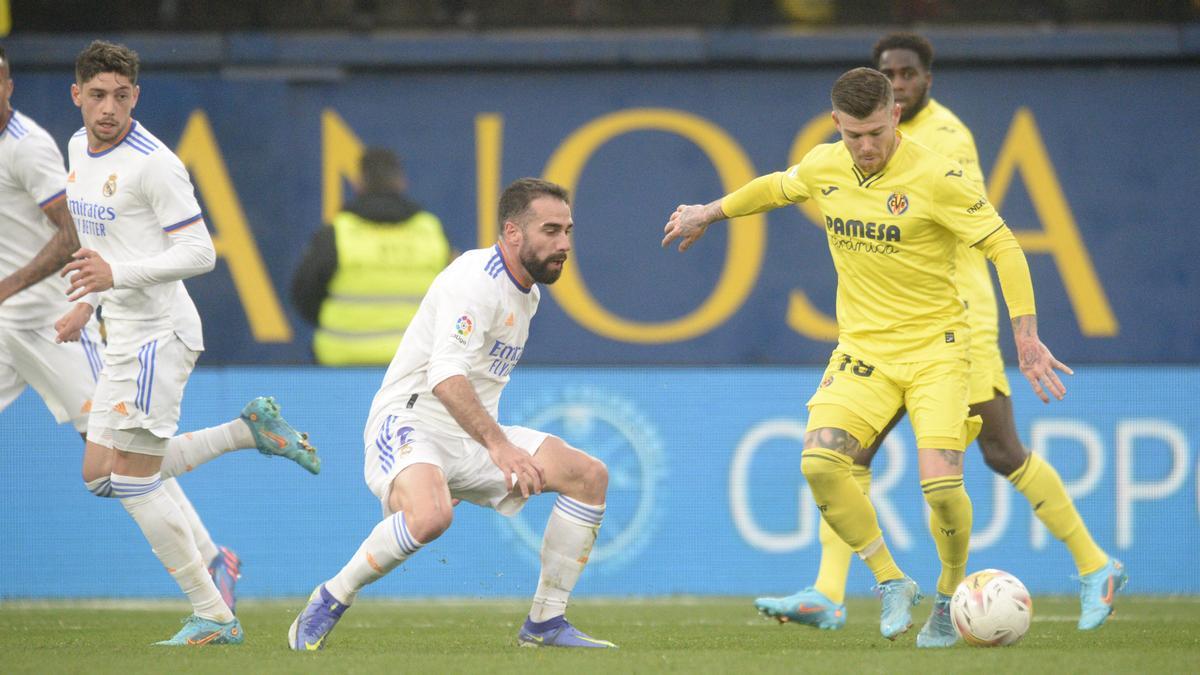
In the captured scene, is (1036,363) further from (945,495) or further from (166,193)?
(166,193)

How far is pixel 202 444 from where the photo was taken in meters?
7.75

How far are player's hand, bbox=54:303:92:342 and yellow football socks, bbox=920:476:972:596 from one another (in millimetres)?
3221

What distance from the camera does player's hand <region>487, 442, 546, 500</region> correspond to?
6.12 meters

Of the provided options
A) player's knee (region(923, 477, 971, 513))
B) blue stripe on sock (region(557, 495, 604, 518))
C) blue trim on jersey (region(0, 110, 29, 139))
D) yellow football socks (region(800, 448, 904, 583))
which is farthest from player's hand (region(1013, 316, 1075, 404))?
blue trim on jersey (region(0, 110, 29, 139))

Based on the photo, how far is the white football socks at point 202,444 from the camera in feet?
25.2

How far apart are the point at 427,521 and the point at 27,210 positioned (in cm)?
270

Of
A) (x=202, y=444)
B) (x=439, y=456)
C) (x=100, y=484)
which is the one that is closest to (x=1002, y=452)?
(x=439, y=456)

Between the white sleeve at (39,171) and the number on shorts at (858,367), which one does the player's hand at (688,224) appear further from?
the white sleeve at (39,171)

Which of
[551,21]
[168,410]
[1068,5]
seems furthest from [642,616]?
[1068,5]

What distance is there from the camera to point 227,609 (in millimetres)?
7004

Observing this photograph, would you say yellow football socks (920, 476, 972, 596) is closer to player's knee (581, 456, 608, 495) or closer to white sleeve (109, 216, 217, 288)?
player's knee (581, 456, 608, 495)

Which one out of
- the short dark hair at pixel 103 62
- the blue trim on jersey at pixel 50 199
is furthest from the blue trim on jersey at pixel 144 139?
the blue trim on jersey at pixel 50 199

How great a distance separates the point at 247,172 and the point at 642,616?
5410 mm

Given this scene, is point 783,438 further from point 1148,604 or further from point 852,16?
point 852,16
